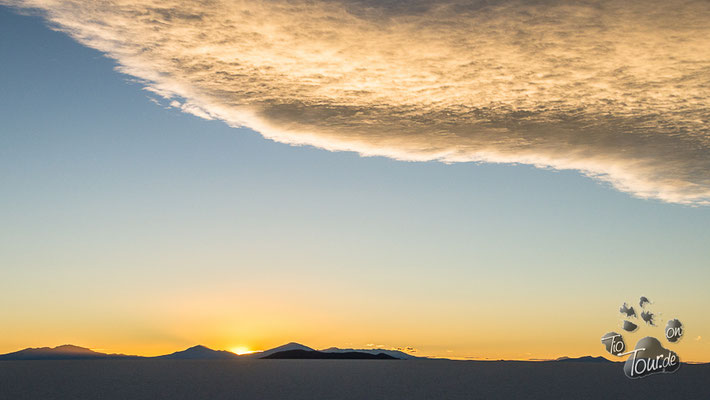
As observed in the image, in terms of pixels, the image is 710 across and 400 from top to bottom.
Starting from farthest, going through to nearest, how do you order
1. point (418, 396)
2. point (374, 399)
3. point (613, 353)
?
point (613, 353) → point (418, 396) → point (374, 399)

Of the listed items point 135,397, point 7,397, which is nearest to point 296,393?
point 135,397

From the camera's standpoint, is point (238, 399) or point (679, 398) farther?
point (679, 398)

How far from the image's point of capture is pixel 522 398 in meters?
61.3

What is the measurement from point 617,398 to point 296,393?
2932 cm

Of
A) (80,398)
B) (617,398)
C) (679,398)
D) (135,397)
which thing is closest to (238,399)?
(135,397)

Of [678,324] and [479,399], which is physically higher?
[678,324]

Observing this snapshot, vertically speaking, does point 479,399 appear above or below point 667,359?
below

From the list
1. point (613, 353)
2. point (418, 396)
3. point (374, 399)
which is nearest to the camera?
point (374, 399)

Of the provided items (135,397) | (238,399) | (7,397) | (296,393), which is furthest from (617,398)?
(7,397)

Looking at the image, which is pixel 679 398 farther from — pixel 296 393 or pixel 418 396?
pixel 296 393

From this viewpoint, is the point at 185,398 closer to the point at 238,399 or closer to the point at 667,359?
the point at 238,399

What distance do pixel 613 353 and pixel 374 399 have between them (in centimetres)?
2647

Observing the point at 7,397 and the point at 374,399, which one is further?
the point at 7,397

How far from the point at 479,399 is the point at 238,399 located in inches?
800
